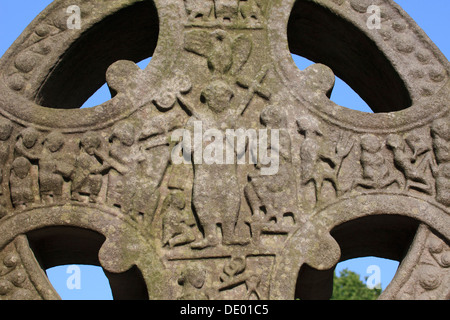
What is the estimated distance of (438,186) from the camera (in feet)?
19.0

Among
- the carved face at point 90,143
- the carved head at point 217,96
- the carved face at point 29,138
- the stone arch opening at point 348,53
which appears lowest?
the carved face at point 90,143

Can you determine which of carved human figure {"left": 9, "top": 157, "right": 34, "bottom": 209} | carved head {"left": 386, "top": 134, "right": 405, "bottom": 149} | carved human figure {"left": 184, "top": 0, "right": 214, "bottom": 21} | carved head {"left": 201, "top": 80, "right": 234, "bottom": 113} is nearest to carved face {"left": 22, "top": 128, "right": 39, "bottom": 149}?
carved human figure {"left": 9, "top": 157, "right": 34, "bottom": 209}

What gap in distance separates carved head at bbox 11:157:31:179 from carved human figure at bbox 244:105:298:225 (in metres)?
1.66

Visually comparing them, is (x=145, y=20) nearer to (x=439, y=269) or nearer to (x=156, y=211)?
(x=156, y=211)

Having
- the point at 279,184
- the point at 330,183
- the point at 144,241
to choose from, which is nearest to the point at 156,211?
the point at 144,241

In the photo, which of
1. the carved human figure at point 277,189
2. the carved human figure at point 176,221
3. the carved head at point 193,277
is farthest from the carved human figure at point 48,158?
the carved human figure at point 277,189

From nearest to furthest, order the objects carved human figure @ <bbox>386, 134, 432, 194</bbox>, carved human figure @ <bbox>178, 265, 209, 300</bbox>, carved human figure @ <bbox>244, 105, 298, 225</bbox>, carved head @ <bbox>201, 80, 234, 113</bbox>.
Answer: carved human figure @ <bbox>178, 265, 209, 300</bbox> < carved human figure @ <bbox>244, 105, 298, 225</bbox> < carved human figure @ <bbox>386, 134, 432, 194</bbox> < carved head @ <bbox>201, 80, 234, 113</bbox>

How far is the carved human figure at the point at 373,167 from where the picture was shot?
5.80 m

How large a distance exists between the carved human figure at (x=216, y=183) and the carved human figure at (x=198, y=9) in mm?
620

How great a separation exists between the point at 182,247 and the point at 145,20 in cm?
211

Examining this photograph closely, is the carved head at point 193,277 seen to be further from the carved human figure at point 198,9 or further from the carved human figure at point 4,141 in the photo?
the carved human figure at point 198,9

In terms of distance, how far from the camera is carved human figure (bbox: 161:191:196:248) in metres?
5.62

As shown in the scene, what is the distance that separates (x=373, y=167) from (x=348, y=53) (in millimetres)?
1282

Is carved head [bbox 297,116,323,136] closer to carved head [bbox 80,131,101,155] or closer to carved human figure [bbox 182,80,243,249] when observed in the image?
carved human figure [bbox 182,80,243,249]
